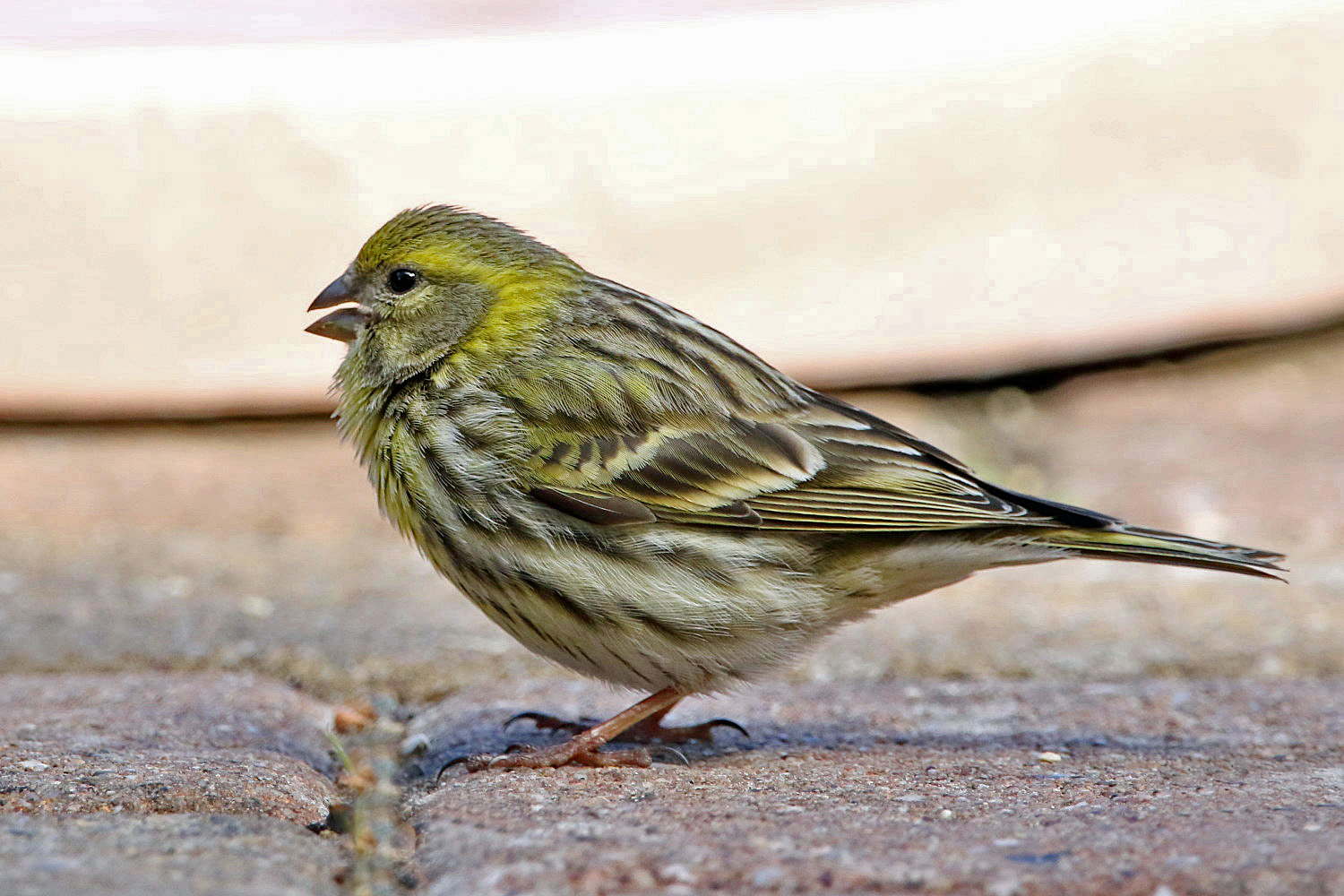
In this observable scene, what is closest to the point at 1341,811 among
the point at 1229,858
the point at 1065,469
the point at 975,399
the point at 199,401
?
the point at 1229,858

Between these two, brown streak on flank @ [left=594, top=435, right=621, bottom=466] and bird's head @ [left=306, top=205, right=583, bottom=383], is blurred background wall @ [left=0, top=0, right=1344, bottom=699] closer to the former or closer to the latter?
bird's head @ [left=306, top=205, right=583, bottom=383]

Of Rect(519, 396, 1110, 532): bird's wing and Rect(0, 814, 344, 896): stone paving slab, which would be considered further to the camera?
Rect(519, 396, 1110, 532): bird's wing

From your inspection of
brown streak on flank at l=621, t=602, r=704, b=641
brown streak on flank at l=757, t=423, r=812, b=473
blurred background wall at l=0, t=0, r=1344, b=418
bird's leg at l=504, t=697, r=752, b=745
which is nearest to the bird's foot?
bird's leg at l=504, t=697, r=752, b=745

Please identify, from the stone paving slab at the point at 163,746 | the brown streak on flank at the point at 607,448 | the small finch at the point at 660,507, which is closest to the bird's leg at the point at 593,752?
the small finch at the point at 660,507

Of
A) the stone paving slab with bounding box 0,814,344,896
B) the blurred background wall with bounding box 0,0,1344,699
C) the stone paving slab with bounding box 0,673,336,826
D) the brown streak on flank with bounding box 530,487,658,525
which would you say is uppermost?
the blurred background wall with bounding box 0,0,1344,699

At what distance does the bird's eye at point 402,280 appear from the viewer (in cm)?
329

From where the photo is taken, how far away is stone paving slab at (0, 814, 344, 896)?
5.58 ft

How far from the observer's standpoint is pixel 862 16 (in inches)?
182

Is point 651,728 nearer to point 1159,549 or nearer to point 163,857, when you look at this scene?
point 1159,549

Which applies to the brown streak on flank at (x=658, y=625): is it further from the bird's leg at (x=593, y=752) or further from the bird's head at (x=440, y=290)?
the bird's head at (x=440, y=290)

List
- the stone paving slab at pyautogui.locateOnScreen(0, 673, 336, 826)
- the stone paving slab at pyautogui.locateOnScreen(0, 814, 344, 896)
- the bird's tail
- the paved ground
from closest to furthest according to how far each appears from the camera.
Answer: the stone paving slab at pyautogui.locateOnScreen(0, 814, 344, 896) → the paved ground → the stone paving slab at pyautogui.locateOnScreen(0, 673, 336, 826) → the bird's tail

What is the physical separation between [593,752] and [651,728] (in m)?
0.33

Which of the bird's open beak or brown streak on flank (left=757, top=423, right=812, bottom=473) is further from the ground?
the bird's open beak

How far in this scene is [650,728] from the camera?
119 inches
